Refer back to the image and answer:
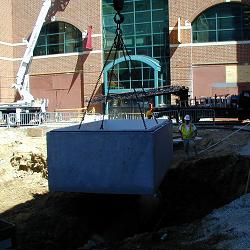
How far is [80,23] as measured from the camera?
42.0m

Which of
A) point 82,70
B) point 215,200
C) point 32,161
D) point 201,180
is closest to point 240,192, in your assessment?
point 215,200

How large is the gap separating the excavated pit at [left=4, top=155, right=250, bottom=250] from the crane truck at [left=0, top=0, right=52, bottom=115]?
17.0m

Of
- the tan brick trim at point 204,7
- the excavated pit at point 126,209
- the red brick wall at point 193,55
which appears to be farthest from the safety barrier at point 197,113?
the tan brick trim at point 204,7

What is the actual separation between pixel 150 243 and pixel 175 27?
1210 inches

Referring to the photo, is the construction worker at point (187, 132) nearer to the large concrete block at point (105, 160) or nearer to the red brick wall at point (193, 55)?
the large concrete block at point (105, 160)

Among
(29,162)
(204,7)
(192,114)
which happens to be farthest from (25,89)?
(29,162)

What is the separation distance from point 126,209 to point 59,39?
30363mm

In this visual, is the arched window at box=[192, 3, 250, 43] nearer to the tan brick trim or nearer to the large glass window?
the tan brick trim

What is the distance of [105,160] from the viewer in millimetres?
10492

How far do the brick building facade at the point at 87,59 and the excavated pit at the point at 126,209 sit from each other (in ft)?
69.9

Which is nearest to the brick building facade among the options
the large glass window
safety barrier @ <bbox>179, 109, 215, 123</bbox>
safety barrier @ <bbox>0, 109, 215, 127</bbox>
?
the large glass window

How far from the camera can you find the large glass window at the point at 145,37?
3975cm

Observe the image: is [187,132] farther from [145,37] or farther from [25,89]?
[145,37]

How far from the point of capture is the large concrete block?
33.5 ft
